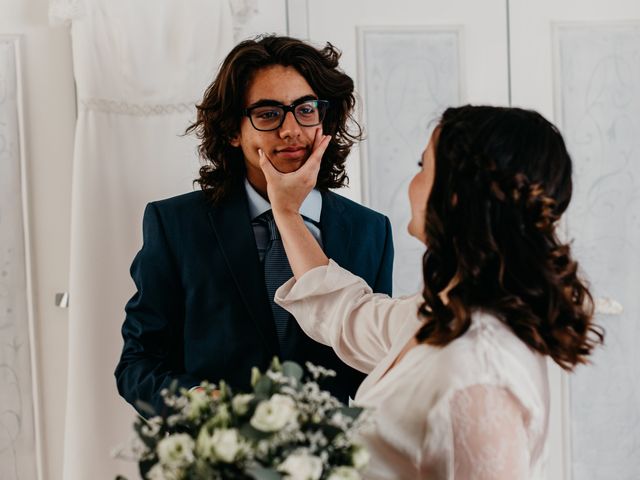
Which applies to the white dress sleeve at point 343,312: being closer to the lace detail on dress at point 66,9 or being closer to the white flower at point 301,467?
the white flower at point 301,467

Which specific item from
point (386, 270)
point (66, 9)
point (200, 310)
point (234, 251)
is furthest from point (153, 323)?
point (66, 9)

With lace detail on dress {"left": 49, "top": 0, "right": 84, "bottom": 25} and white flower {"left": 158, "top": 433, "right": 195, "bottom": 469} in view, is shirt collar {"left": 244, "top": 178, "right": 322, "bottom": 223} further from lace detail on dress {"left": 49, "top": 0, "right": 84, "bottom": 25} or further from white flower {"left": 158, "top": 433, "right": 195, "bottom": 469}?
white flower {"left": 158, "top": 433, "right": 195, "bottom": 469}

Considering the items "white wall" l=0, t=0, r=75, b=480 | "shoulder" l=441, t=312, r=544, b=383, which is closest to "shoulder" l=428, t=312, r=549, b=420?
"shoulder" l=441, t=312, r=544, b=383

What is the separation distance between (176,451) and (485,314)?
520mm

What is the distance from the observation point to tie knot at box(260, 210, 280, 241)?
6.39 feet

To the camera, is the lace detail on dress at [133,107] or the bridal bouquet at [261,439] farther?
the lace detail on dress at [133,107]

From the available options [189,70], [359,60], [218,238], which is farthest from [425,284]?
[359,60]

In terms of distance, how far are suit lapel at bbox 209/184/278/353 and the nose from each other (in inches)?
7.8

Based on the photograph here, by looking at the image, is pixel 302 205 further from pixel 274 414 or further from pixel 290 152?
pixel 274 414

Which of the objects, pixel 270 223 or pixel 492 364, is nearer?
pixel 492 364

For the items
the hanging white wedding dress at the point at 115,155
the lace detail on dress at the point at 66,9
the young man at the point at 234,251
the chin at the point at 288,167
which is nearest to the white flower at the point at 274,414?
the young man at the point at 234,251

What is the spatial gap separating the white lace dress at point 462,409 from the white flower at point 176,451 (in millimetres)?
289

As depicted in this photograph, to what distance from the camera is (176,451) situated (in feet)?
3.88

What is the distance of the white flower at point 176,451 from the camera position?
3.87 feet
